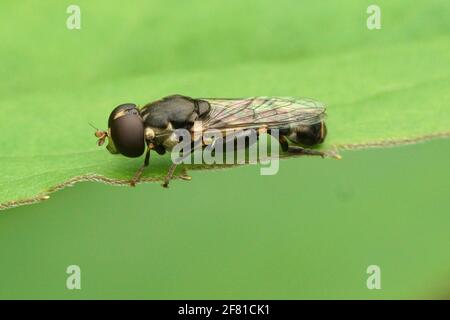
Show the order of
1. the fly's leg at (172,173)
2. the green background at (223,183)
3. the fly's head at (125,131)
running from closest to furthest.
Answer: the fly's leg at (172,173)
the green background at (223,183)
the fly's head at (125,131)

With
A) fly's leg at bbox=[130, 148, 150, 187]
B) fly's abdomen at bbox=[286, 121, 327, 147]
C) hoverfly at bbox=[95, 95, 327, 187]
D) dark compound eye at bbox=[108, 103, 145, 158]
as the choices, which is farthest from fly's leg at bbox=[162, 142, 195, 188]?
fly's abdomen at bbox=[286, 121, 327, 147]

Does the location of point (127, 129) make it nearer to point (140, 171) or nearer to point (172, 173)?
point (140, 171)

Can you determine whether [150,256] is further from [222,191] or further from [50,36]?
[50,36]

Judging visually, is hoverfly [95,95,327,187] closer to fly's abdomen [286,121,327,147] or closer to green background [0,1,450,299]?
fly's abdomen [286,121,327,147]

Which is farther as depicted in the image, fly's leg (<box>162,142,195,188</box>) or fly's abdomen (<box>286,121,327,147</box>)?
fly's abdomen (<box>286,121,327,147</box>)

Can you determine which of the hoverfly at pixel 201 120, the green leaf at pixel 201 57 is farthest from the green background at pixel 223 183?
the hoverfly at pixel 201 120

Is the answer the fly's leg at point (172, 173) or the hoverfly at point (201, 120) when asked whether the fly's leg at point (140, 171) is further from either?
the fly's leg at point (172, 173)

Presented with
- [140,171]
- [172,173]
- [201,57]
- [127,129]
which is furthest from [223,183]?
[201,57]
